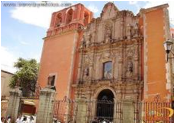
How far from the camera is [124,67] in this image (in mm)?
14664

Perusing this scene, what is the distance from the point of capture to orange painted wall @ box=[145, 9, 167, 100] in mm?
12102

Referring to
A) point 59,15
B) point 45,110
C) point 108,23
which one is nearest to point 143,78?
point 108,23

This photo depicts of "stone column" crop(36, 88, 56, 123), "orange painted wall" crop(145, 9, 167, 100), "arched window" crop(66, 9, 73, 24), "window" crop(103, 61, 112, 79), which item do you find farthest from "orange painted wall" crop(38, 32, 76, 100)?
"stone column" crop(36, 88, 56, 123)

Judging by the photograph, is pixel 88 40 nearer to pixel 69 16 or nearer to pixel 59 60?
pixel 59 60

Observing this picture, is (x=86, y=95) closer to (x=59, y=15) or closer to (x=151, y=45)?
(x=151, y=45)

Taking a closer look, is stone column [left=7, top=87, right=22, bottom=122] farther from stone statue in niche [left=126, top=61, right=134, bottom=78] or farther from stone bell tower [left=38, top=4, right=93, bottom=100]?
stone statue in niche [left=126, top=61, right=134, bottom=78]

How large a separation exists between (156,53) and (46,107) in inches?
291

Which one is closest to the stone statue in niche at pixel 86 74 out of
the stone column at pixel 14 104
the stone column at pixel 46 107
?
the stone column at pixel 14 104

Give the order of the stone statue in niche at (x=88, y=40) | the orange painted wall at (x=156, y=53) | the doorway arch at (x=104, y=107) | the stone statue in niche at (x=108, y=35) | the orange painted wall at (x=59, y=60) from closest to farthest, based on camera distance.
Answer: the orange painted wall at (x=156, y=53) < the doorway arch at (x=104, y=107) < the stone statue in niche at (x=108, y=35) < the orange painted wall at (x=59, y=60) < the stone statue in niche at (x=88, y=40)

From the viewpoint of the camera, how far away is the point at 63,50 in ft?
58.6

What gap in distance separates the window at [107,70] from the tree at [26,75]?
1040cm

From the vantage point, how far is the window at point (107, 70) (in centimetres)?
1524

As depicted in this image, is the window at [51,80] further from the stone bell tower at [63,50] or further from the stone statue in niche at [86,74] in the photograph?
the stone statue in niche at [86,74]

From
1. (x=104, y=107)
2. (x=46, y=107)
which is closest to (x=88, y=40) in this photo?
(x=104, y=107)
